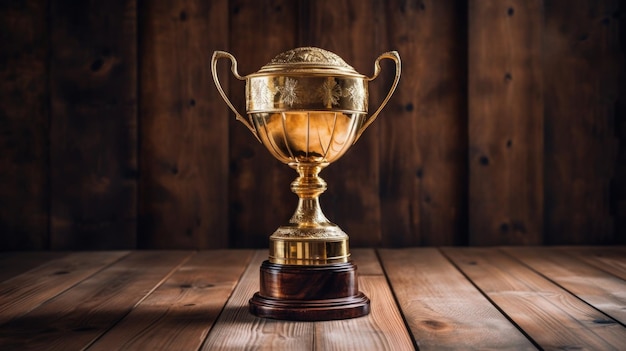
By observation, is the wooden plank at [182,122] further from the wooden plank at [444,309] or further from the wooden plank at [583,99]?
the wooden plank at [583,99]

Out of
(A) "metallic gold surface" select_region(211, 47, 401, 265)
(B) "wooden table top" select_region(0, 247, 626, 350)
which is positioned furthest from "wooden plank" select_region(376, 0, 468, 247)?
(A) "metallic gold surface" select_region(211, 47, 401, 265)

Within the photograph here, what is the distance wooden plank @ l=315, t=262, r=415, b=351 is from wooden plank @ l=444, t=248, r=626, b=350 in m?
0.26

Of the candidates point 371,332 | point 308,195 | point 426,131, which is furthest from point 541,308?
point 426,131

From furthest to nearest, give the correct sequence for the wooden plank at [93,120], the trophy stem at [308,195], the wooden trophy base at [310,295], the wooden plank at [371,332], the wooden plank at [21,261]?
the wooden plank at [93,120], the wooden plank at [21,261], the trophy stem at [308,195], the wooden trophy base at [310,295], the wooden plank at [371,332]

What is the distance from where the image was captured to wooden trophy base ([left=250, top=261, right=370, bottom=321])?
6.17 feet

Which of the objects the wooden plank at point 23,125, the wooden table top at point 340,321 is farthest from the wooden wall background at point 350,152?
the wooden table top at point 340,321

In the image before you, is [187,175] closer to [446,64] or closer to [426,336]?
[446,64]

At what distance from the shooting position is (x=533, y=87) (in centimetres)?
312

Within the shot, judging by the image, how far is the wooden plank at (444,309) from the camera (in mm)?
1629

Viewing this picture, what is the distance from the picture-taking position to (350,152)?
3.12 metres

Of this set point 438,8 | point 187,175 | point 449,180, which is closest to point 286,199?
point 187,175

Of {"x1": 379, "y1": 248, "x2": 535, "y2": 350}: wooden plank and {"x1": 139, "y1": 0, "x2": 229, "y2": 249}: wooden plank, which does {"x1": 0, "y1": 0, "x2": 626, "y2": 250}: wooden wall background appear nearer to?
{"x1": 139, "y1": 0, "x2": 229, "y2": 249}: wooden plank

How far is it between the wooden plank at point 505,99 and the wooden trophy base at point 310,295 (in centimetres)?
132

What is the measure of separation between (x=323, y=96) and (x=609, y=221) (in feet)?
5.68
